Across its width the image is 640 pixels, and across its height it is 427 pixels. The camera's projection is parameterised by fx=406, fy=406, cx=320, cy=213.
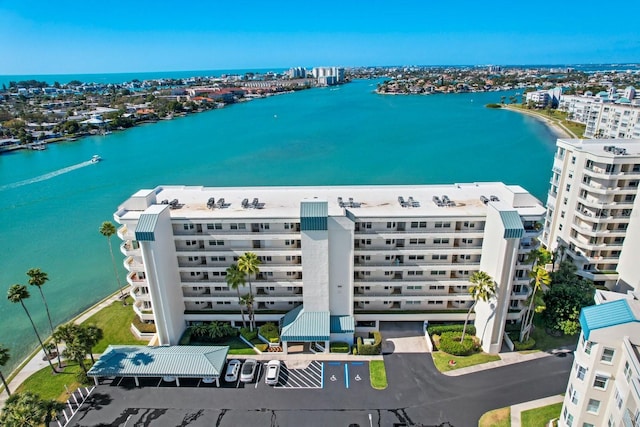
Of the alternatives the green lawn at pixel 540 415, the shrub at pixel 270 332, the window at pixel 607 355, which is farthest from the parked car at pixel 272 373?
the window at pixel 607 355

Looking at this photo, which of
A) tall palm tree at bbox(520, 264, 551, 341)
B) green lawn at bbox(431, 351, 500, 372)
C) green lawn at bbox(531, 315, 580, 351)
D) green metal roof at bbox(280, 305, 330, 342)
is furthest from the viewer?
green lawn at bbox(531, 315, 580, 351)

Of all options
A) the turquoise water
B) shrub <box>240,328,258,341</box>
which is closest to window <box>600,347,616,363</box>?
shrub <box>240,328,258,341</box>

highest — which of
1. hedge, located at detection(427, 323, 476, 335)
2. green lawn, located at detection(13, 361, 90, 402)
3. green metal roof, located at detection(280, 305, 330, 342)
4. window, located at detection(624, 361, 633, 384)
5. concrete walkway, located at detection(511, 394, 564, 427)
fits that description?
window, located at detection(624, 361, 633, 384)

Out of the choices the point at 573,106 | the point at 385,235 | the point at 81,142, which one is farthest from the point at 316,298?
the point at 573,106

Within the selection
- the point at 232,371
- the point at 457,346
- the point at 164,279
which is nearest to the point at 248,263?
the point at 164,279

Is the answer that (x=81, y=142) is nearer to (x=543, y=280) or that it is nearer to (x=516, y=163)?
(x=516, y=163)

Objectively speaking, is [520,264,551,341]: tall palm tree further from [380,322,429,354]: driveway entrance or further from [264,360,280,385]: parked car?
[264,360,280,385]: parked car
